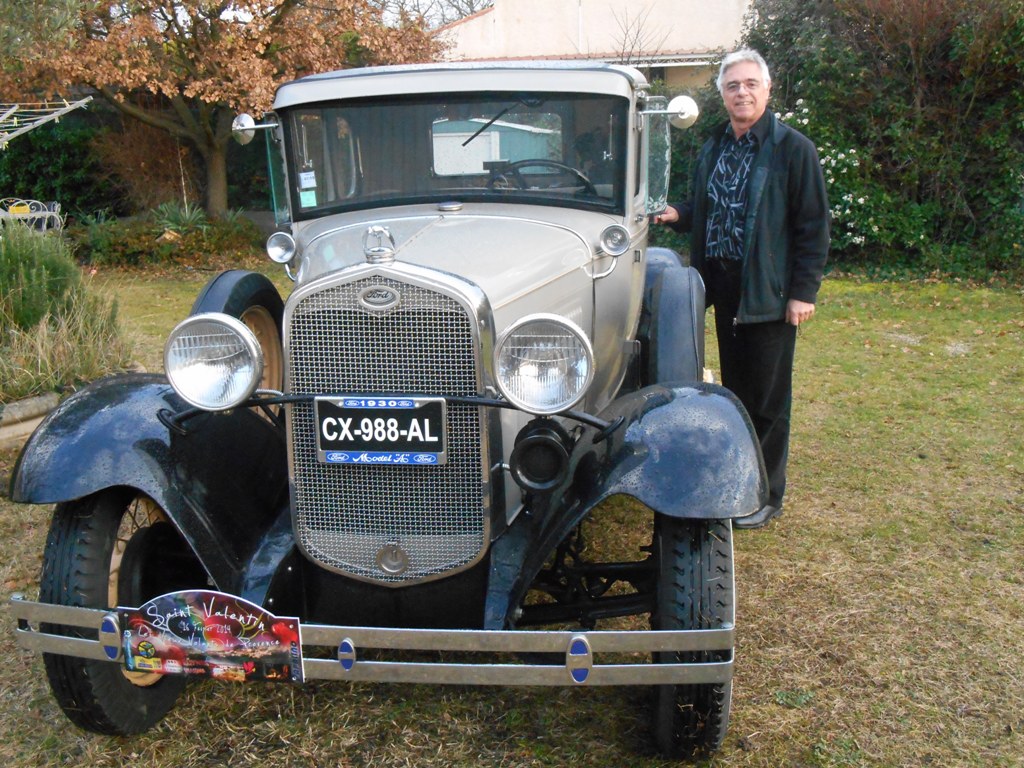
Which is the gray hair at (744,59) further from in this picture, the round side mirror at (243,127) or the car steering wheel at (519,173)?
the round side mirror at (243,127)

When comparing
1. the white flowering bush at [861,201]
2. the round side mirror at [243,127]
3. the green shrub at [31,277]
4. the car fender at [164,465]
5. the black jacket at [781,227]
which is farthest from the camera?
the white flowering bush at [861,201]

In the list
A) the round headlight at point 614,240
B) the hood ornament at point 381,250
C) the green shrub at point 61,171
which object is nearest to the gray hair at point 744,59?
the round headlight at point 614,240

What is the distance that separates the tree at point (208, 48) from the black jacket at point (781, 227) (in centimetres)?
973

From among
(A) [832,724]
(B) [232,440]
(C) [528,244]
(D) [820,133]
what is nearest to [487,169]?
(C) [528,244]

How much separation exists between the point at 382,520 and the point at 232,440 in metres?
0.71

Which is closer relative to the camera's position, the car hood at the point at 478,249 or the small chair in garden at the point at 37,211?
the car hood at the point at 478,249

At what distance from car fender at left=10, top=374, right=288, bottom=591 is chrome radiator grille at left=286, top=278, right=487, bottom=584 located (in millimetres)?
279

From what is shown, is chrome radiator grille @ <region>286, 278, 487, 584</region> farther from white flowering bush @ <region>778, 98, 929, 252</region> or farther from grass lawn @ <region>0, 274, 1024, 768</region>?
white flowering bush @ <region>778, 98, 929, 252</region>

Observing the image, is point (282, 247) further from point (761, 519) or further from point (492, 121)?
point (761, 519)

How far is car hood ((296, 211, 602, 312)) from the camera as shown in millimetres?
2943

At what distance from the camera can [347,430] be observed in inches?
103

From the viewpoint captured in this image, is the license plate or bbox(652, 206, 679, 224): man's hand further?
bbox(652, 206, 679, 224): man's hand

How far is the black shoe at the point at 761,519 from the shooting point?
4.26m

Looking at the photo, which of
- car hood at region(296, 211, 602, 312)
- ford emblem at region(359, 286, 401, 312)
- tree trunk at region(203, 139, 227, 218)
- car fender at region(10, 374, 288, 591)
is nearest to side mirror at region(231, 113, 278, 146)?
car hood at region(296, 211, 602, 312)
